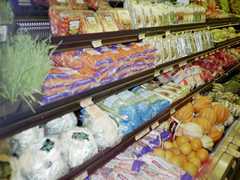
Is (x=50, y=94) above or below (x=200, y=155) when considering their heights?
above

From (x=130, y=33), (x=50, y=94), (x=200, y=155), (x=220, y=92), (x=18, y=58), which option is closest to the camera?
(x=18, y=58)

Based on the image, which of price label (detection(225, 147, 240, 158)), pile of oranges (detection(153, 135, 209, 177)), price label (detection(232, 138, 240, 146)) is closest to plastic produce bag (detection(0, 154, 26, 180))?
pile of oranges (detection(153, 135, 209, 177))

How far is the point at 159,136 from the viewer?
193 cm

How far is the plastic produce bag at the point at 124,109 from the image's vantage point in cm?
145

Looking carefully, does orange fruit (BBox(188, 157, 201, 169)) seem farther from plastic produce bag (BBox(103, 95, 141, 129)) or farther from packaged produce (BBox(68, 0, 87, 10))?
packaged produce (BBox(68, 0, 87, 10))

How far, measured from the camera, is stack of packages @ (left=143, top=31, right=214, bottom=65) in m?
2.06

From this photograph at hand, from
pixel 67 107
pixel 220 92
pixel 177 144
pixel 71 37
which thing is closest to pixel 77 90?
pixel 67 107

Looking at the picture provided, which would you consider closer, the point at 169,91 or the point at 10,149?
the point at 10,149

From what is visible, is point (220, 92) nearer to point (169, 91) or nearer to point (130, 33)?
point (169, 91)

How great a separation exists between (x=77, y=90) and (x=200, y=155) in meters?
1.44

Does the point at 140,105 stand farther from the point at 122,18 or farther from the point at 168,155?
the point at 122,18

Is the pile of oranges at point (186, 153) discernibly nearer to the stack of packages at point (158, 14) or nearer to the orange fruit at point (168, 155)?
the orange fruit at point (168, 155)

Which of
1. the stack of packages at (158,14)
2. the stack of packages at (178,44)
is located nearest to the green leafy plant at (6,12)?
the stack of packages at (158,14)

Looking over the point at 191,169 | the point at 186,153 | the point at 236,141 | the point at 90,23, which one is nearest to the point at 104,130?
the point at 90,23
